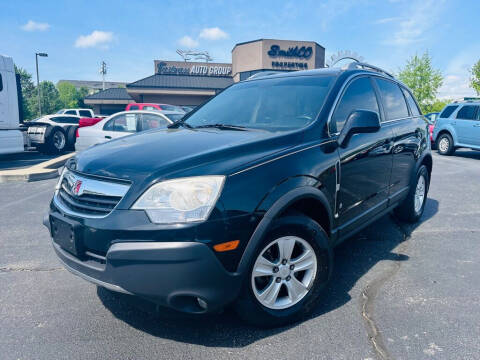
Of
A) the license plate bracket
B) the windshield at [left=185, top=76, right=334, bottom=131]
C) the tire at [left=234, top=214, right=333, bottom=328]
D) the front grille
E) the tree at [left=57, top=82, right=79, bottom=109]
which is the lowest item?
the tire at [left=234, top=214, right=333, bottom=328]

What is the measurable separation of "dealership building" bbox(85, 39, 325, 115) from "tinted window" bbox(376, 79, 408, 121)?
33.5 meters

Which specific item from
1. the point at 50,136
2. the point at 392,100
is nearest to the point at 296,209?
the point at 392,100

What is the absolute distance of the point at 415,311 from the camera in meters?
2.69

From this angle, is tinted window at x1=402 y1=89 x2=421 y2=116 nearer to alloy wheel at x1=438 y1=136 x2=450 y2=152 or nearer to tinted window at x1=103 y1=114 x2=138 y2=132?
tinted window at x1=103 y1=114 x2=138 y2=132

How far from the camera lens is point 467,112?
1211cm

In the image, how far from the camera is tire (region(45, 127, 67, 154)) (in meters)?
12.3

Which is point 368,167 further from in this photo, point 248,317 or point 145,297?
point 145,297

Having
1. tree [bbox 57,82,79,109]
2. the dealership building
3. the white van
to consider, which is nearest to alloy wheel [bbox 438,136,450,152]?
the white van

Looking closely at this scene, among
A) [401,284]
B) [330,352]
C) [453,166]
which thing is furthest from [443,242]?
[453,166]

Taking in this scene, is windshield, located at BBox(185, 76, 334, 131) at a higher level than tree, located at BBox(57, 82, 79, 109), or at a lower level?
lower

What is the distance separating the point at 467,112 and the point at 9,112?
14214 mm

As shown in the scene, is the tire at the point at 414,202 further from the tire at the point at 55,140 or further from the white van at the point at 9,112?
the tire at the point at 55,140

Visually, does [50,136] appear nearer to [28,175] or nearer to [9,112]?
[9,112]

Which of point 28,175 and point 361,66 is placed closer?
point 361,66
